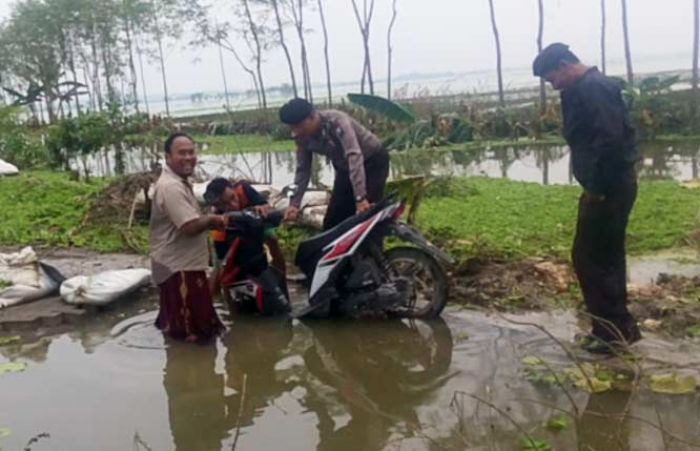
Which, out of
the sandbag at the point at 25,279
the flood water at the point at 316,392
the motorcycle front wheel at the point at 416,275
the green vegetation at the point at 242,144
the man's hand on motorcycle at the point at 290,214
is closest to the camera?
the flood water at the point at 316,392

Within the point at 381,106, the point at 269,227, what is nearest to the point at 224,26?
the point at 381,106

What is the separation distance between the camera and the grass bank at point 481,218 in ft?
22.4

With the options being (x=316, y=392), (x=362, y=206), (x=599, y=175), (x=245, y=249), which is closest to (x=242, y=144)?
(x=245, y=249)

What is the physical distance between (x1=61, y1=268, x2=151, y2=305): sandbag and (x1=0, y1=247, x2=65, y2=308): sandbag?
26 centimetres

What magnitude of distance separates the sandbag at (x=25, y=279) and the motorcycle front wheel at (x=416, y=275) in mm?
2782

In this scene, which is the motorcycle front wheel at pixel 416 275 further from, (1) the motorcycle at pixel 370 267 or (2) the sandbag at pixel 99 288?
(2) the sandbag at pixel 99 288

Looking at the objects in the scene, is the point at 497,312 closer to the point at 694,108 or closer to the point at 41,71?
the point at 694,108

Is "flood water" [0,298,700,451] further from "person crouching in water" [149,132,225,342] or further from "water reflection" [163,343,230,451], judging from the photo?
"person crouching in water" [149,132,225,342]

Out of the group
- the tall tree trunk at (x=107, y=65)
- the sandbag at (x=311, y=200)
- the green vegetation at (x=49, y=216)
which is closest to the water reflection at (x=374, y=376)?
the sandbag at (x=311, y=200)

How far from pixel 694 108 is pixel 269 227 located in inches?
645

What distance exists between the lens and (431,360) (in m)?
4.61

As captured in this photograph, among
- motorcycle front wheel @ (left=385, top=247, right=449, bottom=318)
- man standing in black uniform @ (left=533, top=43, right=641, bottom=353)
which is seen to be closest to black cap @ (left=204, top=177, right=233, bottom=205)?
motorcycle front wheel @ (left=385, top=247, right=449, bottom=318)

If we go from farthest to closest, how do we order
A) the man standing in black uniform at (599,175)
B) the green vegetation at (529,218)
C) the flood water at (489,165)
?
the flood water at (489,165), the green vegetation at (529,218), the man standing in black uniform at (599,175)

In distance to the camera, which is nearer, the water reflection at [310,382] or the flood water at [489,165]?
the water reflection at [310,382]
